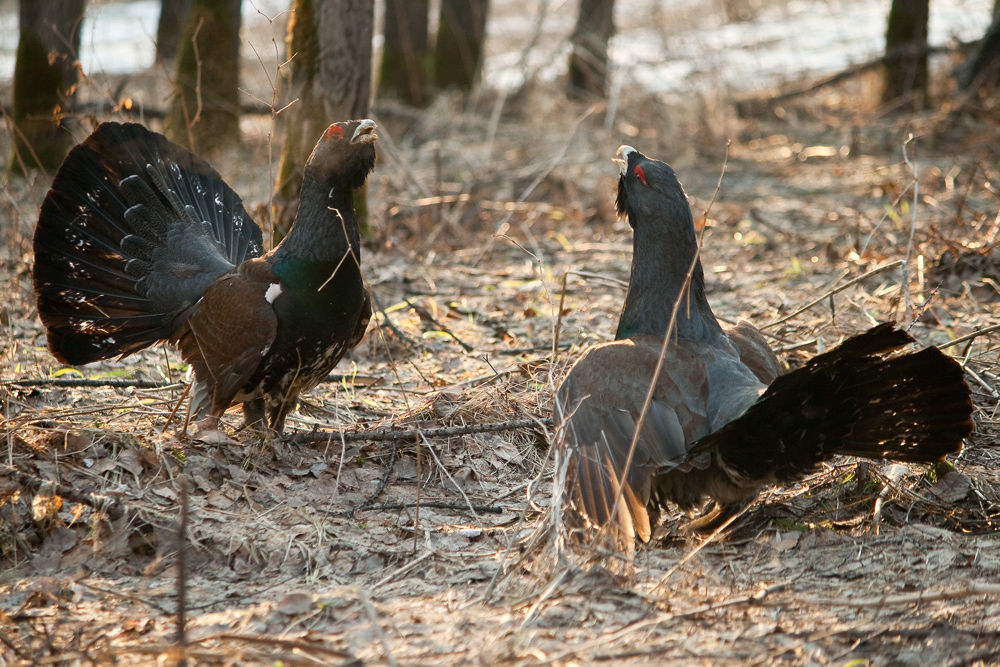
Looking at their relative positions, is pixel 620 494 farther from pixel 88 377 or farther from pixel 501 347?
pixel 88 377

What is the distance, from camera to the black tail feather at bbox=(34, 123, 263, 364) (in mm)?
4492

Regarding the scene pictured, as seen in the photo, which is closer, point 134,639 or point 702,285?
point 134,639

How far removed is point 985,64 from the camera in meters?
10.1

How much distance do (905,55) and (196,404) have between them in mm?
10682

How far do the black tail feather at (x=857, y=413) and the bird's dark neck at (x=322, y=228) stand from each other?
1.92 meters

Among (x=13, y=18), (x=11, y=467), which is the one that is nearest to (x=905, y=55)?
(x=11, y=467)

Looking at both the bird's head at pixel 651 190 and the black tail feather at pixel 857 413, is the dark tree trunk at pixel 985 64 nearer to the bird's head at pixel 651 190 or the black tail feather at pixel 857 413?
the bird's head at pixel 651 190

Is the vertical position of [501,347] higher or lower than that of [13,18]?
lower

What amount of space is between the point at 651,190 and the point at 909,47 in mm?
9222

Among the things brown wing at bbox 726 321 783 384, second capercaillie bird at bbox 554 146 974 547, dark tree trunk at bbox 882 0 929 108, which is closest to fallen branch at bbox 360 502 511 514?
second capercaillie bird at bbox 554 146 974 547

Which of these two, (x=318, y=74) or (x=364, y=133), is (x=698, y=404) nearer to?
(x=364, y=133)

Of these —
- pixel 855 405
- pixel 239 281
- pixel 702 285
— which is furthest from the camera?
pixel 239 281

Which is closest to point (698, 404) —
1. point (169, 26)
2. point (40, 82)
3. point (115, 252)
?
point (115, 252)

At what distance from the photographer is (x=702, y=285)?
3938 millimetres
